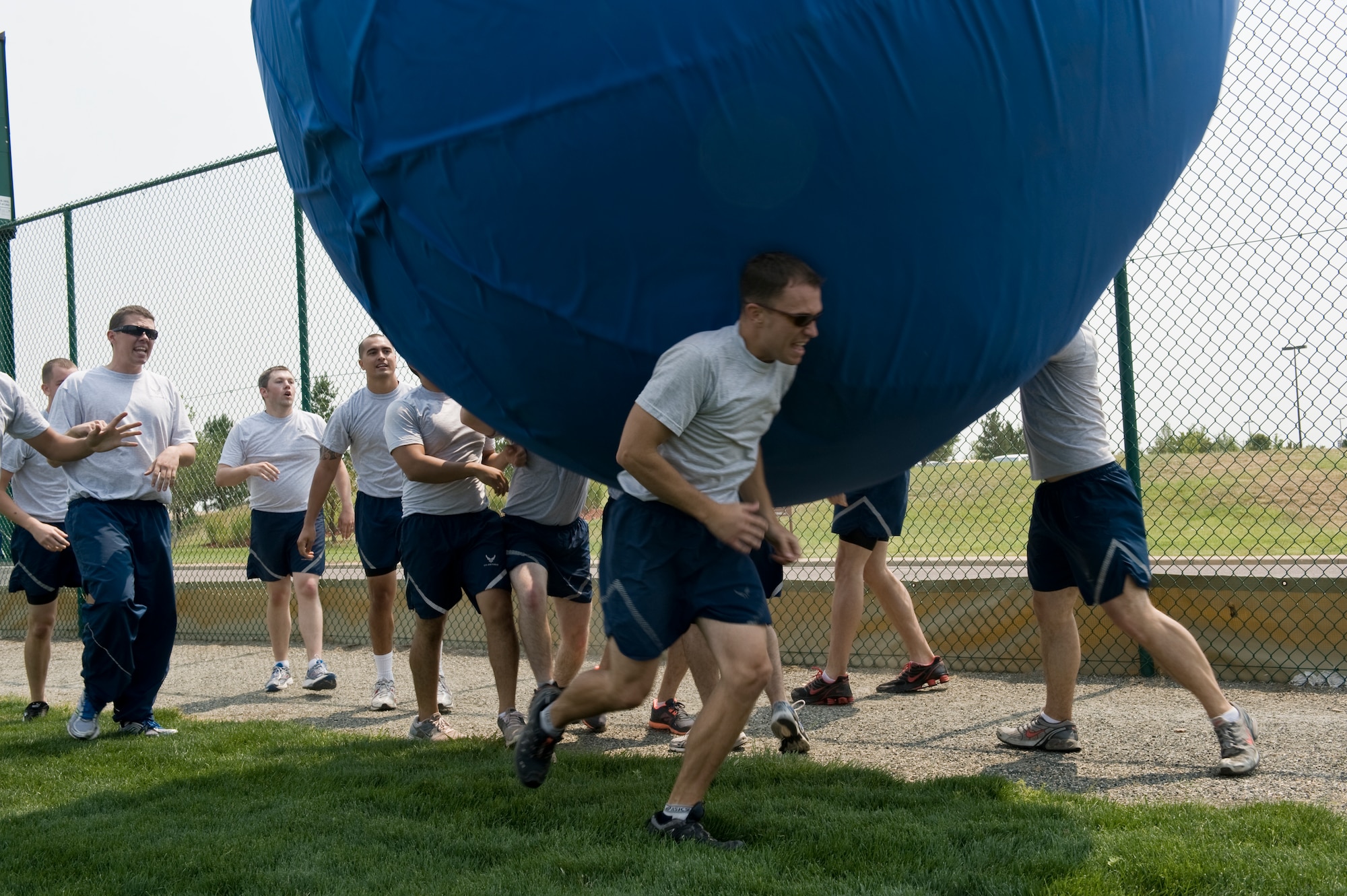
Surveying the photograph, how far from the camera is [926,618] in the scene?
6.16 m

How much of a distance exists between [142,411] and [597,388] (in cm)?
340

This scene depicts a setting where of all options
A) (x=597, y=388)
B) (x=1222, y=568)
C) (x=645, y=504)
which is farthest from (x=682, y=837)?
(x=1222, y=568)

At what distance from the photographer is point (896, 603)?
5.45 meters

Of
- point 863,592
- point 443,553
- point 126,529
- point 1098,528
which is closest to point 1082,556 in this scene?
point 1098,528

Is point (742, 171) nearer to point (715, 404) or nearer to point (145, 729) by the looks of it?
point (715, 404)

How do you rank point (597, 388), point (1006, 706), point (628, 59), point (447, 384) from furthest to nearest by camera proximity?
1. point (1006, 706)
2. point (447, 384)
3. point (597, 388)
4. point (628, 59)

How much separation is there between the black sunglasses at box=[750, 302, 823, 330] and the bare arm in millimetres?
468

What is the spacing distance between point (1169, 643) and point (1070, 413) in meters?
0.86

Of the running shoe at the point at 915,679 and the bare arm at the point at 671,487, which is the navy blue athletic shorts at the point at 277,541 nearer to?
the running shoe at the point at 915,679

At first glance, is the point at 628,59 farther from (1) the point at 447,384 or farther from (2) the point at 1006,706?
(2) the point at 1006,706

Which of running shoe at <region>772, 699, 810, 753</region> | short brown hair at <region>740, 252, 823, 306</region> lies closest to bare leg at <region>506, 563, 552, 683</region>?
running shoe at <region>772, 699, 810, 753</region>

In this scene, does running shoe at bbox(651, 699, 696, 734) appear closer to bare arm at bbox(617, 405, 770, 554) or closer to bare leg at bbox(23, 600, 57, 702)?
bare arm at bbox(617, 405, 770, 554)

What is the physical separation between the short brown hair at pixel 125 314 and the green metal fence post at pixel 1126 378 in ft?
15.6

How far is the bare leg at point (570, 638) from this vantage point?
492 centimetres
